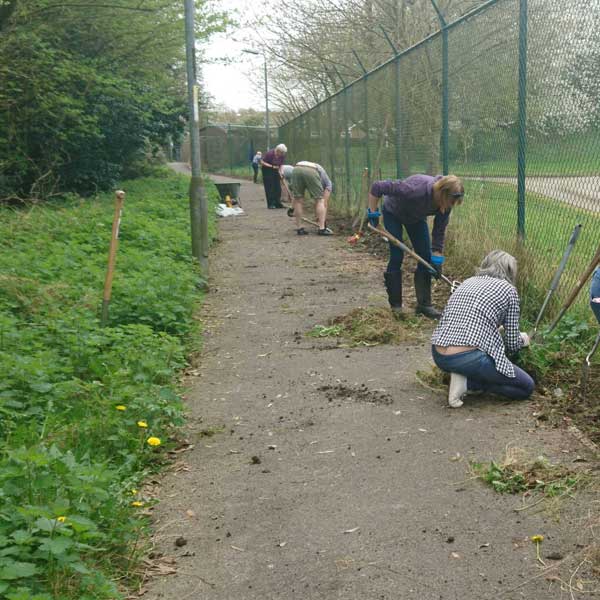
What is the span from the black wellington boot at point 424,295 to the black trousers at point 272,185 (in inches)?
507

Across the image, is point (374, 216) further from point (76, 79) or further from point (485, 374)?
point (76, 79)

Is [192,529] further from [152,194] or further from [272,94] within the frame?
[272,94]

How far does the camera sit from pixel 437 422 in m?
4.95

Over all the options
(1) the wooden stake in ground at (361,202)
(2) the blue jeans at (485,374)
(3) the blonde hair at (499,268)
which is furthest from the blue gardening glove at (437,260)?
(1) the wooden stake in ground at (361,202)

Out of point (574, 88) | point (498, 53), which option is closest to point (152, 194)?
point (498, 53)

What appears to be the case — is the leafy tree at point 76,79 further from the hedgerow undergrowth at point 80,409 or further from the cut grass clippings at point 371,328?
the cut grass clippings at point 371,328

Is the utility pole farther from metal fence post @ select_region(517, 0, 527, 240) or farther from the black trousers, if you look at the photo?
the black trousers

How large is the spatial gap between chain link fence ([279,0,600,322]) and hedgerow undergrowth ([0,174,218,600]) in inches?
121

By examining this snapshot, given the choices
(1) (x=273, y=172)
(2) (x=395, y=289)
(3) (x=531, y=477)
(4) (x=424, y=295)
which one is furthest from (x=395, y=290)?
(1) (x=273, y=172)

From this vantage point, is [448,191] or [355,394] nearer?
[355,394]

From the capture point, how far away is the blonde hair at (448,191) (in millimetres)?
7000

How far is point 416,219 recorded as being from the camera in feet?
25.1

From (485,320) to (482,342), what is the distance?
0.15 m

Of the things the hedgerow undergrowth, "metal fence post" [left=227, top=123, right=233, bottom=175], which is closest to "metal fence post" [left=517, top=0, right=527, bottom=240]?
the hedgerow undergrowth
